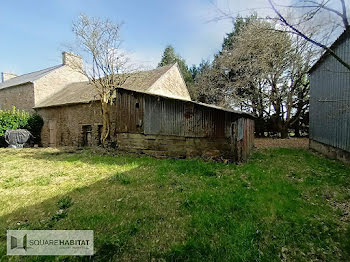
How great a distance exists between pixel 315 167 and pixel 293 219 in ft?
15.7

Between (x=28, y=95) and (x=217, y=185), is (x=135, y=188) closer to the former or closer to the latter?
(x=217, y=185)

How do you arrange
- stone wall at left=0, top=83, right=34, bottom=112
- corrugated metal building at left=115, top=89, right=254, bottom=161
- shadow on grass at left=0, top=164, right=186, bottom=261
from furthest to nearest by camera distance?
1. stone wall at left=0, top=83, right=34, bottom=112
2. corrugated metal building at left=115, top=89, right=254, bottom=161
3. shadow on grass at left=0, top=164, right=186, bottom=261

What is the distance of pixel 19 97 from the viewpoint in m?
19.7

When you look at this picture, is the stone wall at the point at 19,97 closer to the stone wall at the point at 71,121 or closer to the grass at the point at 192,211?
the stone wall at the point at 71,121

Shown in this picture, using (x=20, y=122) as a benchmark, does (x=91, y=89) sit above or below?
above

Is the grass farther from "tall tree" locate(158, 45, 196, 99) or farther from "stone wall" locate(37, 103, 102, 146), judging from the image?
"tall tree" locate(158, 45, 196, 99)

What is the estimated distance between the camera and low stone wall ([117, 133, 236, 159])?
7.56 m

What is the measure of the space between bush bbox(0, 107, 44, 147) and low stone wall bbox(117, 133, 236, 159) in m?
12.7

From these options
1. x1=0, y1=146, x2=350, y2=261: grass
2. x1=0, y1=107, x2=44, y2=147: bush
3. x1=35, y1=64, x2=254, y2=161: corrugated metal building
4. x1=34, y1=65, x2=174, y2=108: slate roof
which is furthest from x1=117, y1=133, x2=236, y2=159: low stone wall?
x1=0, y1=107, x2=44, y2=147: bush
